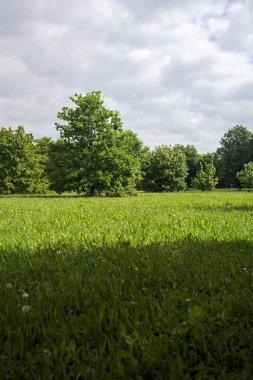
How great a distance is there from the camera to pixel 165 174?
54.4 m

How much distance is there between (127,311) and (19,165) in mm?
41590

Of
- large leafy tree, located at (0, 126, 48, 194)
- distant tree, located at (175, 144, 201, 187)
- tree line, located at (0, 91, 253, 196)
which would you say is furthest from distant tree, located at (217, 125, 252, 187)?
large leafy tree, located at (0, 126, 48, 194)

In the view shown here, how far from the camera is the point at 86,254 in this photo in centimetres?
529

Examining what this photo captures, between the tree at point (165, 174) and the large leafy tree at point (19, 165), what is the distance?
19412 millimetres

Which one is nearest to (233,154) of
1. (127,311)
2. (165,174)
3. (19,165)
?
(165,174)

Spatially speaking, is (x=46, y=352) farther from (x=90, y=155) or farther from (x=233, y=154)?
(x=233, y=154)

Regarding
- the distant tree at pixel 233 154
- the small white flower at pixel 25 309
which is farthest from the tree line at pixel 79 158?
the distant tree at pixel 233 154

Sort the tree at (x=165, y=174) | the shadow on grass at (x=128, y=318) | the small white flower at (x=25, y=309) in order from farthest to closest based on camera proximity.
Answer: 1. the tree at (x=165, y=174)
2. the small white flower at (x=25, y=309)
3. the shadow on grass at (x=128, y=318)

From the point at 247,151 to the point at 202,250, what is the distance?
74.1 m

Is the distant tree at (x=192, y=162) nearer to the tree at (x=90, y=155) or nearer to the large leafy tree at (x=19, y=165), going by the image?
the large leafy tree at (x=19, y=165)

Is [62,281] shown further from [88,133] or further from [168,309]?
[88,133]

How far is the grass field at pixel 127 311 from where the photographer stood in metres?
2.25

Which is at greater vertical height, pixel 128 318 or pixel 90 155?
pixel 90 155

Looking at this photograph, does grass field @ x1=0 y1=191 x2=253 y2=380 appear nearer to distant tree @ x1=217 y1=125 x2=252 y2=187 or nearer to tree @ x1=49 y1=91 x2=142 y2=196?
tree @ x1=49 y1=91 x2=142 y2=196
